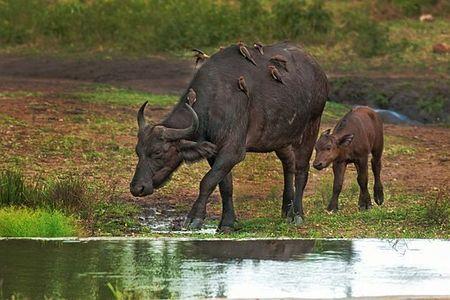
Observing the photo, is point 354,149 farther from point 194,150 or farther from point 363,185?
point 194,150

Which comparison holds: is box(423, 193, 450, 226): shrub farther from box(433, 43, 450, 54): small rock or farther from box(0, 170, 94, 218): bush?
box(433, 43, 450, 54): small rock

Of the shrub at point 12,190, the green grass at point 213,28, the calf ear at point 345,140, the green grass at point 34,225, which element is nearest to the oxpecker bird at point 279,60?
the calf ear at point 345,140

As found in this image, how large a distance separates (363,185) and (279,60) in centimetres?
293

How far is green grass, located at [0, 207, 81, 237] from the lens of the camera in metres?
11.9

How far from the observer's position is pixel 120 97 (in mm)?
23906

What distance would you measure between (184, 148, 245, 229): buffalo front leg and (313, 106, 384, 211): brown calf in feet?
9.72

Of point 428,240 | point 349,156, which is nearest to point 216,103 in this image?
point 428,240

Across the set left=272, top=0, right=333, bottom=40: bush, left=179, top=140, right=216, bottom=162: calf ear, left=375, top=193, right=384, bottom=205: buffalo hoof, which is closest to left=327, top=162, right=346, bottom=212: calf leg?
left=375, top=193, right=384, bottom=205: buffalo hoof

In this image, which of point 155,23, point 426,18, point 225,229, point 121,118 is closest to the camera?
point 225,229

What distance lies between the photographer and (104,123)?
20.7 m

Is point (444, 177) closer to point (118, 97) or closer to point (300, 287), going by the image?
point (118, 97)

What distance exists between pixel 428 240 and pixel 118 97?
1265 cm

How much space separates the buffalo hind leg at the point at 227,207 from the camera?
531 inches

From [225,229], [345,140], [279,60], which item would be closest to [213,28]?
[345,140]
